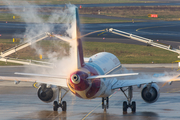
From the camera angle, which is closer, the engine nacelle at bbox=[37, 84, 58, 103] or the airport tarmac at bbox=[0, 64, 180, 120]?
the airport tarmac at bbox=[0, 64, 180, 120]

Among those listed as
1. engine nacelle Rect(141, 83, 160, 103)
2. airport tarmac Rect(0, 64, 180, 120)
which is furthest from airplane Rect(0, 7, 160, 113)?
airport tarmac Rect(0, 64, 180, 120)

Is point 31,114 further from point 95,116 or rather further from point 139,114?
point 139,114

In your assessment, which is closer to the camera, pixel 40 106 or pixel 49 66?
pixel 40 106

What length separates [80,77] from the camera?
25.1 metres

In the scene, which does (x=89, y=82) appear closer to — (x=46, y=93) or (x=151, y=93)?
(x=46, y=93)

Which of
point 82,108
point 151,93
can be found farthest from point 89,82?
point 151,93

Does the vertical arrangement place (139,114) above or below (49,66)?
below

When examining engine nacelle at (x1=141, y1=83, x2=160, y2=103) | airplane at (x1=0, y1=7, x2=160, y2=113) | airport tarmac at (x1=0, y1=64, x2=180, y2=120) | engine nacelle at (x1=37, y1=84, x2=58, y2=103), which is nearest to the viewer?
airplane at (x1=0, y1=7, x2=160, y2=113)

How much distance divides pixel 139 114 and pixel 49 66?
88.5 ft

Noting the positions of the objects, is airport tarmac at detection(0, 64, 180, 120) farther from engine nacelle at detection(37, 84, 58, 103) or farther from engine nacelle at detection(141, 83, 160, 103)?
engine nacelle at detection(141, 83, 160, 103)

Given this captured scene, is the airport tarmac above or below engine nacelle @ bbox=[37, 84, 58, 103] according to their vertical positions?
below

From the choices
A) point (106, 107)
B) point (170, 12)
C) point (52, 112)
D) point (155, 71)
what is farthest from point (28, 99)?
point (170, 12)

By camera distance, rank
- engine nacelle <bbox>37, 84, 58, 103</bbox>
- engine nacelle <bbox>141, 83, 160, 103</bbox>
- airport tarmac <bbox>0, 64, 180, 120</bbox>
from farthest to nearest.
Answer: engine nacelle <bbox>37, 84, 58, 103</bbox> < engine nacelle <bbox>141, 83, 160, 103</bbox> < airport tarmac <bbox>0, 64, 180, 120</bbox>

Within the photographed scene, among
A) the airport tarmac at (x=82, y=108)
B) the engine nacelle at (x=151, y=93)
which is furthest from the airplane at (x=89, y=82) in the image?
the airport tarmac at (x=82, y=108)
